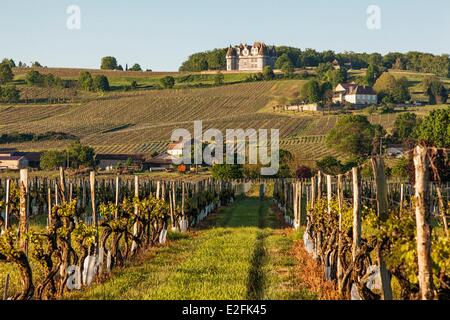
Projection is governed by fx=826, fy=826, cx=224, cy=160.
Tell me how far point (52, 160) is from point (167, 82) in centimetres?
7410

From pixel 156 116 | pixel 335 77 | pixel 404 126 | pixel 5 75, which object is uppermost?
pixel 5 75

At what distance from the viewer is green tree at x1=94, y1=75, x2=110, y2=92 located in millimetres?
160500

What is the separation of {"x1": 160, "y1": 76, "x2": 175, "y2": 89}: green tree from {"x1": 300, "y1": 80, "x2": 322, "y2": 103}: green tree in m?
26.5

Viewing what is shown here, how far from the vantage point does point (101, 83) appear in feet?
529

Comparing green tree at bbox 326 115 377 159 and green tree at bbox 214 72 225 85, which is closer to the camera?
green tree at bbox 326 115 377 159

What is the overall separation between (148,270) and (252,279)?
2804 millimetres

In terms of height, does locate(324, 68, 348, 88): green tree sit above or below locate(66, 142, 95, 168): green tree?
above

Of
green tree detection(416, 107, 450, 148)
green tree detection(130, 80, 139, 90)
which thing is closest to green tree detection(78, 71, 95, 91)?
green tree detection(130, 80, 139, 90)

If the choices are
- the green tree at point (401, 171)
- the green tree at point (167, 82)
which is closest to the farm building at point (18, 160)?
the green tree at point (401, 171)

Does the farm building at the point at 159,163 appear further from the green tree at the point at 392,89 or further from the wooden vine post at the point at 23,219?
the wooden vine post at the point at 23,219

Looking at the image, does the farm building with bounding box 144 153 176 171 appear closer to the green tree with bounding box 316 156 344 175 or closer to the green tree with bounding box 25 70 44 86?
the green tree with bounding box 316 156 344 175

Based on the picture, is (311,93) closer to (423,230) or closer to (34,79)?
(34,79)

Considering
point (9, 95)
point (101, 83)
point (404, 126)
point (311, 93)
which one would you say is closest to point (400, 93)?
point (311, 93)

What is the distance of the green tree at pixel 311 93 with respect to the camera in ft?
511
